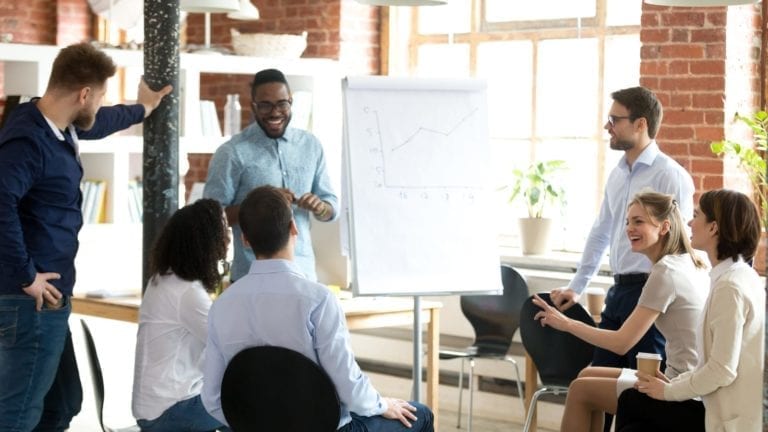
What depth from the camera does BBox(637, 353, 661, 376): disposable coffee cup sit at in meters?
3.83

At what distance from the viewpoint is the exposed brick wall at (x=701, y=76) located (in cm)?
555

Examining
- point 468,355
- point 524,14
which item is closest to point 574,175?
point 524,14

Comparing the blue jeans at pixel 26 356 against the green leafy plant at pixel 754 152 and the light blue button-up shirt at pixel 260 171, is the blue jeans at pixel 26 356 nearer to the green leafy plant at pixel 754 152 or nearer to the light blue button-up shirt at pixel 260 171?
the light blue button-up shirt at pixel 260 171

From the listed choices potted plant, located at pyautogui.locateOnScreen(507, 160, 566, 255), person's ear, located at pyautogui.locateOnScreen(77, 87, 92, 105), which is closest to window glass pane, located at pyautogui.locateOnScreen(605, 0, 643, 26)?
potted plant, located at pyautogui.locateOnScreen(507, 160, 566, 255)

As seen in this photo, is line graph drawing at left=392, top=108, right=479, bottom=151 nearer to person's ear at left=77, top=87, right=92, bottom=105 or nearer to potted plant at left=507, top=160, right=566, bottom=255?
person's ear at left=77, top=87, right=92, bottom=105

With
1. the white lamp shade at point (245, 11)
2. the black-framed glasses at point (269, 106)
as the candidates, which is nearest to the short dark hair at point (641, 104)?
the black-framed glasses at point (269, 106)

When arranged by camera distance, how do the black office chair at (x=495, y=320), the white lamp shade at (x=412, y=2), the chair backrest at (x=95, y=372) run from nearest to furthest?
the chair backrest at (x=95, y=372) → the white lamp shade at (x=412, y=2) → the black office chair at (x=495, y=320)

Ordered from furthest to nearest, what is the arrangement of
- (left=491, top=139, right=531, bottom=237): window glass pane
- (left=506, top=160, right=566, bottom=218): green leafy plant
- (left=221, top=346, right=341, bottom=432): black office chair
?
(left=491, top=139, right=531, bottom=237): window glass pane → (left=506, top=160, right=566, bottom=218): green leafy plant → (left=221, top=346, right=341, bottom=432): black office chair

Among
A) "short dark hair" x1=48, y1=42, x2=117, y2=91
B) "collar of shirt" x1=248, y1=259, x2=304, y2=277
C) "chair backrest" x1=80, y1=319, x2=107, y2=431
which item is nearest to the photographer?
"collar of shirt" x1=248, y1=259, x2=304, y2=277

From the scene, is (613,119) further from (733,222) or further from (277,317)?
(277,317)

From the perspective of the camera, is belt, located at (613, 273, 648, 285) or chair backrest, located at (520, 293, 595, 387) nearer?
belt, located at (613, 273, 648, 285)

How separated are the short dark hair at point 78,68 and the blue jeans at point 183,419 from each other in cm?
106

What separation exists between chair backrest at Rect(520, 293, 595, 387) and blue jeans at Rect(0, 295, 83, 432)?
6.45ft

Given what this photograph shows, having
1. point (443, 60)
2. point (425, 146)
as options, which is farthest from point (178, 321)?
point (443, 60)
